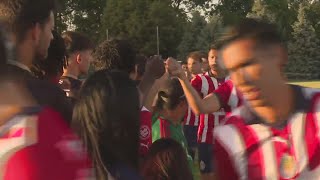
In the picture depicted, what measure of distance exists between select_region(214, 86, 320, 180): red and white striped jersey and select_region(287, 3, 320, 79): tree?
5565 cm

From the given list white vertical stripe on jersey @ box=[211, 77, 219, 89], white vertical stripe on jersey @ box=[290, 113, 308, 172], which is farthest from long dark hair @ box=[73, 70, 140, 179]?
white vertical stripe on jersey @ box=[211, 77, 219, 89]

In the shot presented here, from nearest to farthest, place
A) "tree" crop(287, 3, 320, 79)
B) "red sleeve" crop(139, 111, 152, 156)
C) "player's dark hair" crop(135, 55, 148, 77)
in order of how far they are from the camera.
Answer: "red sleeve" crop(139, 111, 152, 156)
"player's dark hair" crop(135, 55, 148, 77)
"tree" crop(287, 3, 320, 79)

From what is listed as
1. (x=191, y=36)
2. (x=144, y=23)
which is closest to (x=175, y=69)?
(x=144, y=23)

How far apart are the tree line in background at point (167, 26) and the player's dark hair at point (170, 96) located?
50.9 metres

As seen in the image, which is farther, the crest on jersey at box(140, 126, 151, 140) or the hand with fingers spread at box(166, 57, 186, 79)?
the hand with fingers spread at box(166, 57, 186, 79)

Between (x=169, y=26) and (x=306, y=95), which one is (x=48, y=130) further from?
(x=169, y=26)

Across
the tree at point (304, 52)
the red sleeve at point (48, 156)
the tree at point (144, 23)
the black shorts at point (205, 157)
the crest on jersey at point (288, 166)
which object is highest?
the tree at point (144, 23)

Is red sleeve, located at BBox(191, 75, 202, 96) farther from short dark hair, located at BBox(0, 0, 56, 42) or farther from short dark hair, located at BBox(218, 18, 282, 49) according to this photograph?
short dark hair, located at BBox(0, 0, 56, 42)

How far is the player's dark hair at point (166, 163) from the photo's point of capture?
327 cm

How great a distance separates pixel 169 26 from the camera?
61.7m

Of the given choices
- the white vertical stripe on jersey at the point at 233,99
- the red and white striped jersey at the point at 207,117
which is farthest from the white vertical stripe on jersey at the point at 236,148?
the red and white striped jersey at the point at 207,117

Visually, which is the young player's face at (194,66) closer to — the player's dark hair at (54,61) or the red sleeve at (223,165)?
the player's dark hair at (54,61)

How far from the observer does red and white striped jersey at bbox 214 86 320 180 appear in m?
2.45

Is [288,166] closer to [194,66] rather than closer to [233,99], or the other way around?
[233,99]
